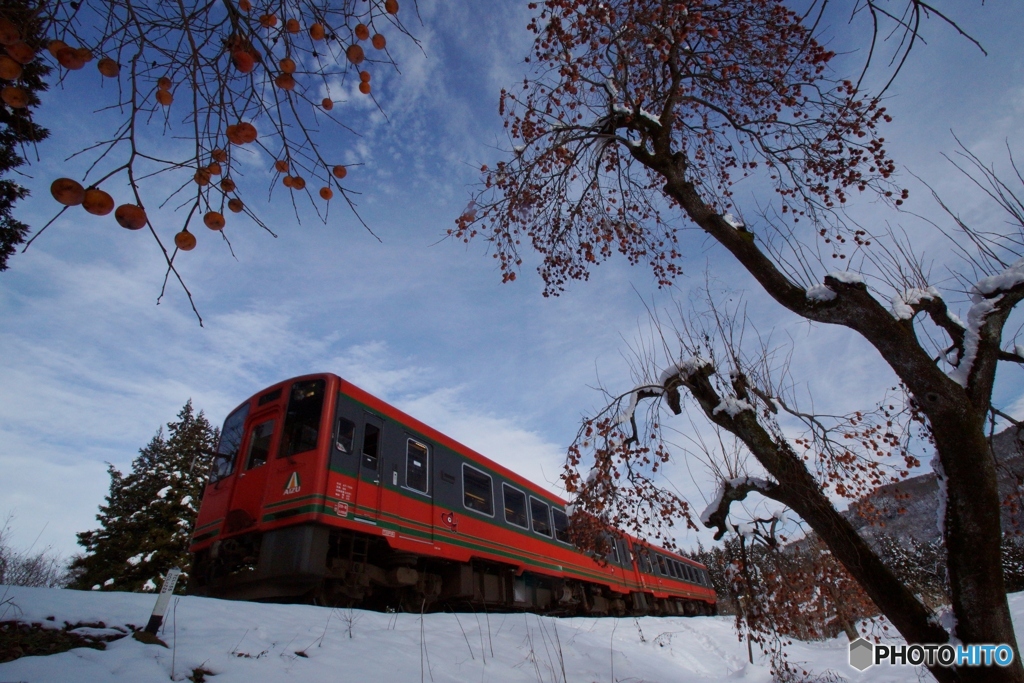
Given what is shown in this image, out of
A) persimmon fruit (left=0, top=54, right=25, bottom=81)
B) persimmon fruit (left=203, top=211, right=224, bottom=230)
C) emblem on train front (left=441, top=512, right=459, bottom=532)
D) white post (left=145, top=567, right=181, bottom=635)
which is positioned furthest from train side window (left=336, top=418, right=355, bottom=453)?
persimmon fruit (left=0, top=54, right=25, bottom=81)

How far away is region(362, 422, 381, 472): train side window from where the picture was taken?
677cm

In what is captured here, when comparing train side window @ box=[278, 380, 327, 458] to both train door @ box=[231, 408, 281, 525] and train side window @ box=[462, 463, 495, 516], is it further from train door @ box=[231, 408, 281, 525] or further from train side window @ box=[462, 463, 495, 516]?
train side window @ box=[462, 463, 495, 516]

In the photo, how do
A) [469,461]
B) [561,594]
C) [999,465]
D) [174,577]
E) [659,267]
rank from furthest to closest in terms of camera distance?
[561,594] < [469,461] < [659,267] < [999,465] < [174,577]

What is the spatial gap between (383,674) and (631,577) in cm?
1273

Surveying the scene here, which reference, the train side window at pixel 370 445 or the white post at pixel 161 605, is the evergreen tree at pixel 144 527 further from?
the white post at pixel 161 605

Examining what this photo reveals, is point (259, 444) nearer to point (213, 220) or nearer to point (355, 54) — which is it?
point (213, 220)

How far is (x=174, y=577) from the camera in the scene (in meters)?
3.33

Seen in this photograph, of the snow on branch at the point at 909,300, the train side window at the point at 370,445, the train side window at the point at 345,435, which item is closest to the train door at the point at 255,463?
the train side window at the point at 345,435

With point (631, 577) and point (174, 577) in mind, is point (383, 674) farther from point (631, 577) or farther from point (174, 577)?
point (631, 577)

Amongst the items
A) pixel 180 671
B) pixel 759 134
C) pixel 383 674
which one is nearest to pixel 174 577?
pixel 180 671

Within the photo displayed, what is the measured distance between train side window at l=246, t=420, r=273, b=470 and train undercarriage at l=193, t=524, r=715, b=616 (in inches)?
39.1

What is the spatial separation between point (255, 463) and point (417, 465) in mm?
2224

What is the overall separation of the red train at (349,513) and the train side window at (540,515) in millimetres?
889

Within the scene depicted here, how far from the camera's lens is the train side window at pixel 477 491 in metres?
8.60
